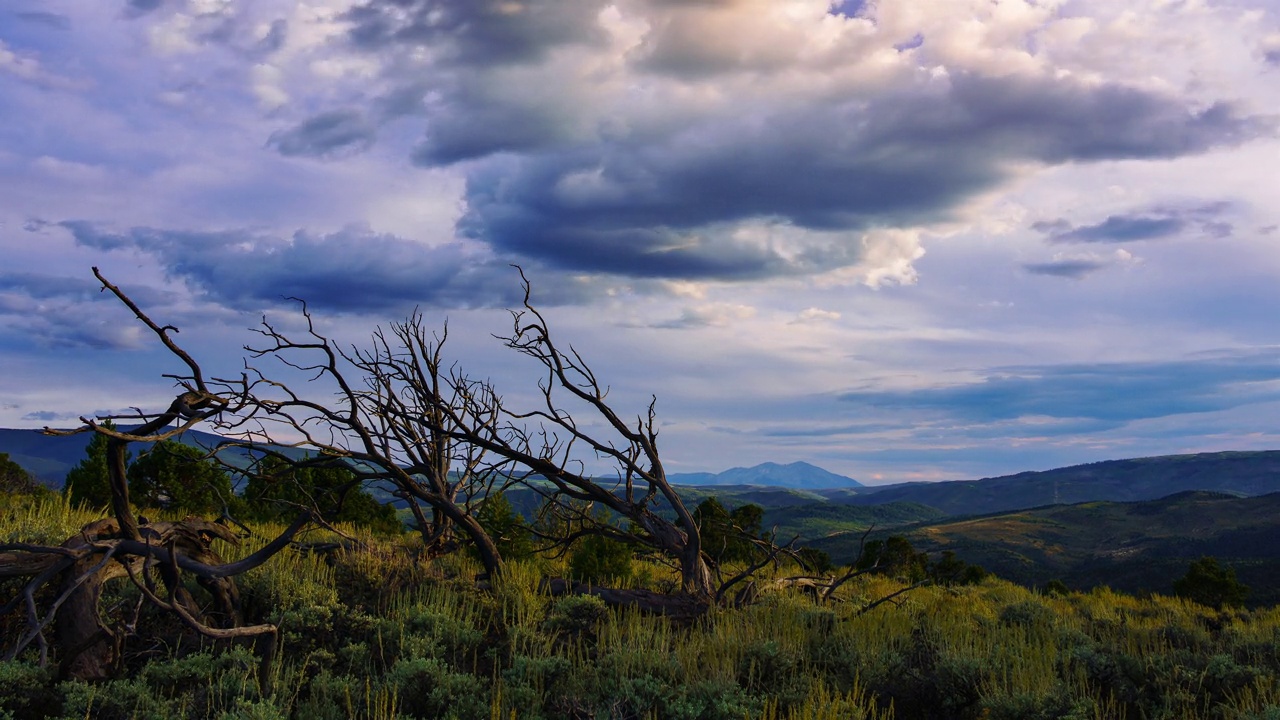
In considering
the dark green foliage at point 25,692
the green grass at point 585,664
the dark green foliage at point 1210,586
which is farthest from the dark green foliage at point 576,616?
the dark green foliage at point 1210,586

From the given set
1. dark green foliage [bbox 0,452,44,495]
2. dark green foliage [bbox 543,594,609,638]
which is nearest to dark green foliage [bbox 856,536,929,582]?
dark green foliage [bbox 543,594,609,638]

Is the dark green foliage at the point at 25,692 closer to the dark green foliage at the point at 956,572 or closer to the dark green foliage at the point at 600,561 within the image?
the dark green foliage at the point at 600,561

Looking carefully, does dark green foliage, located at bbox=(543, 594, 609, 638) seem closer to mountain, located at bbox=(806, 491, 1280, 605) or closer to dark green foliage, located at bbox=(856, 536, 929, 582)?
dark green foliage, located at bbox=(856, 536, 929, 582)

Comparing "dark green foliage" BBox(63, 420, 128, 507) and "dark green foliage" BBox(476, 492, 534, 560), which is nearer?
"dark green foliage" BBox(476, 492, 534, 560)

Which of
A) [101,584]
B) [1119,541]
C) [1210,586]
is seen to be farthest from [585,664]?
[1119,541]

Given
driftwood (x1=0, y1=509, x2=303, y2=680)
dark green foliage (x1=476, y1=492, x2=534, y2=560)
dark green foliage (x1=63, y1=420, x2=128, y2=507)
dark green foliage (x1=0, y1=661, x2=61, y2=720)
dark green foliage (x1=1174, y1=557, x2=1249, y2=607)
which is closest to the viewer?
dark green foliage (x1=0, y1=661, x2=61, y2=720)

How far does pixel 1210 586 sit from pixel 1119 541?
120 metres

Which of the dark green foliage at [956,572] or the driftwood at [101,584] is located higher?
the driftwood at [101,584]

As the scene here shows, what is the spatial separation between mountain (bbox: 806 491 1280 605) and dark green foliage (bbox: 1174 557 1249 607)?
4116 centimetres

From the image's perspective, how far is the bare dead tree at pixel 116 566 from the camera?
23.1 feet

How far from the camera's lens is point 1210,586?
27891mm

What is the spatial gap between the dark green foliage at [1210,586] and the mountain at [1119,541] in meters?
41.2

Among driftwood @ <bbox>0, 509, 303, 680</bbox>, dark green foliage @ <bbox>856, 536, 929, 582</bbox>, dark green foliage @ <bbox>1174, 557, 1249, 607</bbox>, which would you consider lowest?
dark green foliage @ <bbox>1174, 557, 1249, 607</bbox>

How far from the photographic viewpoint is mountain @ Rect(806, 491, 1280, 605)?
76.9 metres
